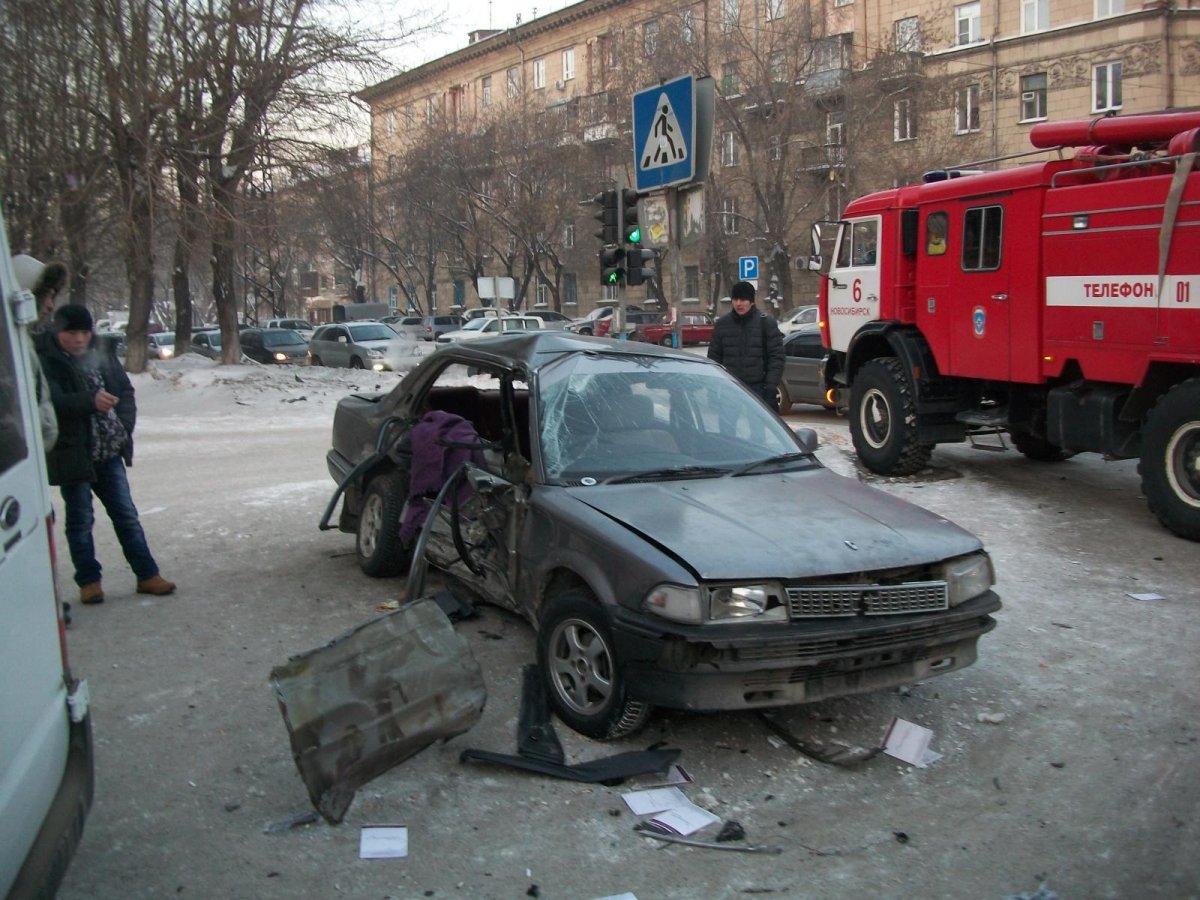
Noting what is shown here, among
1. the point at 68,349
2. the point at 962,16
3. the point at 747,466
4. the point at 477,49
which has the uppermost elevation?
the point at 477,49

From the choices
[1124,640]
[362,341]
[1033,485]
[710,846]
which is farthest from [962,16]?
[710,846]

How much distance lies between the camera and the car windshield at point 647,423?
509cm

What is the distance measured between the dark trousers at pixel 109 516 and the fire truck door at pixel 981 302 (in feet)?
23.1

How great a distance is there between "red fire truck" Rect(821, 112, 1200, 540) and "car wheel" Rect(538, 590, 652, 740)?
17.5 feet

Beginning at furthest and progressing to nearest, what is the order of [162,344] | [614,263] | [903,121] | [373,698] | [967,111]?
[162,344]
[967,111]
[903,121]
[614,263]
[373,698]

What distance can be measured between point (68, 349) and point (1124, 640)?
5.84m

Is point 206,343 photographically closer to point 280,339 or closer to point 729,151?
point 280,339

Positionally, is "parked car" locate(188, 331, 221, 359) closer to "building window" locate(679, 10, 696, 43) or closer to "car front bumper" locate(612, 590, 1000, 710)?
"building window" locate(679, 10, 696, 43)

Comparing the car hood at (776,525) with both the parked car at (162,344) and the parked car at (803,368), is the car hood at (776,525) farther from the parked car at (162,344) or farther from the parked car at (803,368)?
the parked car at (162,344)

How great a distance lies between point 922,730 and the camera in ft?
14.5

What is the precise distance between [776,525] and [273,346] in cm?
3023

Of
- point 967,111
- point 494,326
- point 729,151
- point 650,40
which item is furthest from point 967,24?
point 494,326

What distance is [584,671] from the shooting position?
4.37 metres

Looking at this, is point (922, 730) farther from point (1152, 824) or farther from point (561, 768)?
point (561, 768)
